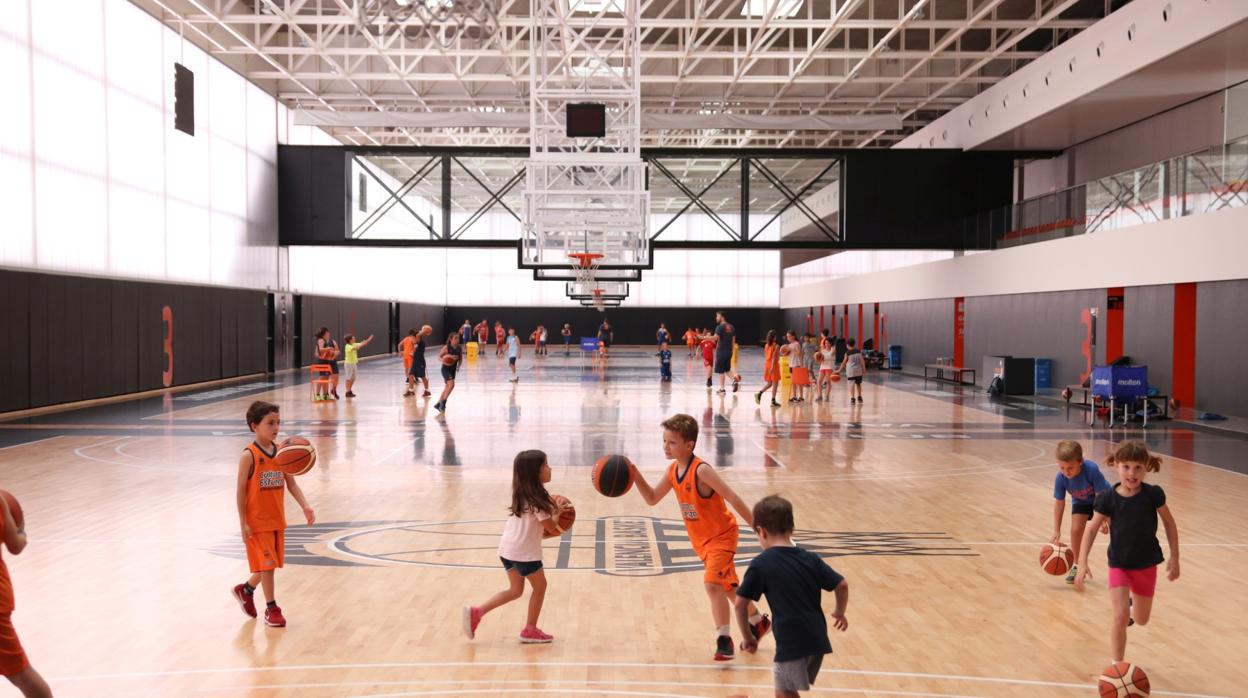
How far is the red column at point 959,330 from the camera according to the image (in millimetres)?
33562

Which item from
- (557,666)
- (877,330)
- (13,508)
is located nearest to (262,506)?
(13,508)

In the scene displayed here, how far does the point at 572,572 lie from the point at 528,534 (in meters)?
2.06

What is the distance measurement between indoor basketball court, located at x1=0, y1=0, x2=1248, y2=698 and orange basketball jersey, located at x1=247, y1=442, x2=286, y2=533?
3 cm

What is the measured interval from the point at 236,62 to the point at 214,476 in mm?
20950

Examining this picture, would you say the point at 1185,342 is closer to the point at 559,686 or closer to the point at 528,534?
the point at 528,534

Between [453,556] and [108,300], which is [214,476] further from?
[108,300]

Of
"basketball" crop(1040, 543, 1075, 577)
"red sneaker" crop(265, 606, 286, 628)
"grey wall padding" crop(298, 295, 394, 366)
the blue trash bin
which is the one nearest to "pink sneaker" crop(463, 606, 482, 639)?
"red sneaker" crop(265, 606, 286, 628)

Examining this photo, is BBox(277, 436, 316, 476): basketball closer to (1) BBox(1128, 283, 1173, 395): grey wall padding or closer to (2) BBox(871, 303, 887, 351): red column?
(1) BBox(1128, 283, 1173, 395): grey wall padding

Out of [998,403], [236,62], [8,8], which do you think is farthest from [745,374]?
[8,8]

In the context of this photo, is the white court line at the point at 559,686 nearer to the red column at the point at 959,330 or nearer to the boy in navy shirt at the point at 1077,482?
the boy in navy shirt at the point at 1077,482

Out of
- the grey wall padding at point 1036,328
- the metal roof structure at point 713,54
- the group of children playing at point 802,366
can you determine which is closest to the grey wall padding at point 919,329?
the grey wall padding at point 1036,328

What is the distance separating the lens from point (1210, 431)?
18328 millimetres

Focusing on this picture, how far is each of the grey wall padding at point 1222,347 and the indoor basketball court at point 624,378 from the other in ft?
0.27

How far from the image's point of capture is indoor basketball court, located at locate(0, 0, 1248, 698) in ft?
20.2
